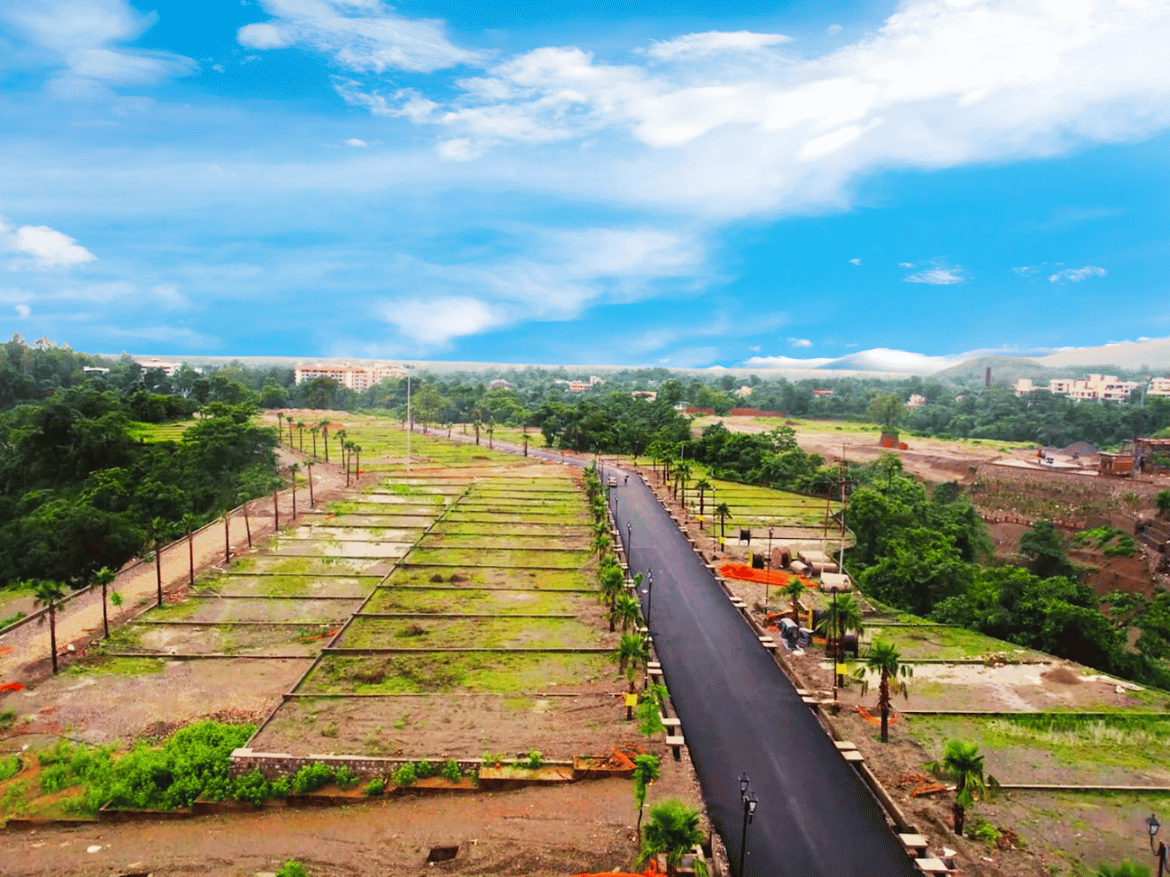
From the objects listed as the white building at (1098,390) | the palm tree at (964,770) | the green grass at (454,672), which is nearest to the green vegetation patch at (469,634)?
the green grass at (454,672)

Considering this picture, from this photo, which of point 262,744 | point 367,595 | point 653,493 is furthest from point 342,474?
point 262,744

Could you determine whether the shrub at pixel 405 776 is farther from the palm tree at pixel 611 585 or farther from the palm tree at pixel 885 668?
the palm tree at pixel 885 668

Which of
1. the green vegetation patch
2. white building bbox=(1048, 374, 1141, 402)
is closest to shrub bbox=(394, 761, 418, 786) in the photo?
the green vegetation patch

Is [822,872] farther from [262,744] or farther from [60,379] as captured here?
[60,379]

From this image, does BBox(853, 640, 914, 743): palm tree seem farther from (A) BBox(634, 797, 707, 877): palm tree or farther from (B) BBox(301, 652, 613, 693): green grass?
(B) BBox(301, 652, 613, 693): green grass

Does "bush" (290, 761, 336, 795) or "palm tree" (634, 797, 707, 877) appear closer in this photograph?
"palm tree" (634, 797, 707, 877)

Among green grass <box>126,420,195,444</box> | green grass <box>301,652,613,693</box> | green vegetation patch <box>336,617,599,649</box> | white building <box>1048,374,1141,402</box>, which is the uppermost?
white building <box>1048,374,1141,402</box>

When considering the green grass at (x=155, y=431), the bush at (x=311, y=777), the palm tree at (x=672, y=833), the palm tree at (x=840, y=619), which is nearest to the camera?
the palm tree at (x=672, y=833)
